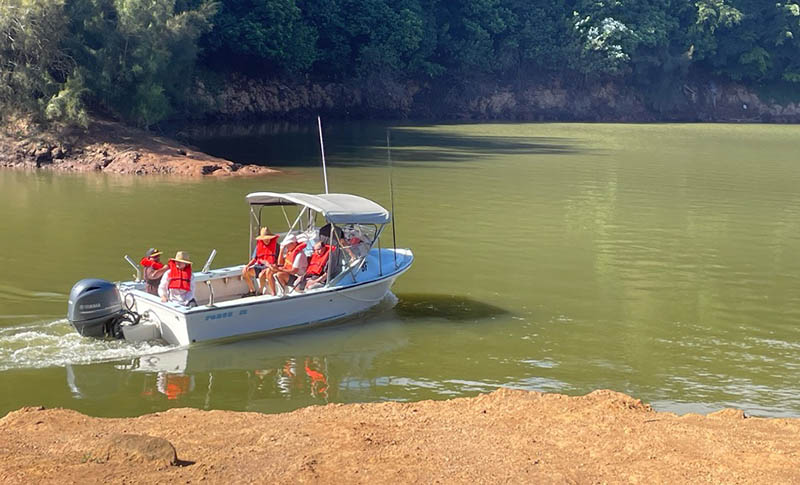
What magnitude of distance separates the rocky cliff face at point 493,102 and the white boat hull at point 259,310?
121 ft

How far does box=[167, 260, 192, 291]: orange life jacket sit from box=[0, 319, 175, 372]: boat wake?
841mm

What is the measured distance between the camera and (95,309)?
1326 centimetres

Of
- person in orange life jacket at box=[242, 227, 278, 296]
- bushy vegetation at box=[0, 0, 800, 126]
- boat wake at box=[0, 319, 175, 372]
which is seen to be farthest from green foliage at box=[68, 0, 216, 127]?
boat wake at box=[0, 319, 175, 372]

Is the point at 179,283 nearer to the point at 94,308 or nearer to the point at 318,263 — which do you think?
the point at 94,308

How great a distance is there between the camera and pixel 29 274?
17906 millimetres

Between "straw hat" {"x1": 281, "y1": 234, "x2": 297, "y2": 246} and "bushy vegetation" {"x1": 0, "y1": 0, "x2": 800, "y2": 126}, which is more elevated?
"bushy vegetation" {"x1": 0, "y1": 0, "x2": 800, "y2": 126}

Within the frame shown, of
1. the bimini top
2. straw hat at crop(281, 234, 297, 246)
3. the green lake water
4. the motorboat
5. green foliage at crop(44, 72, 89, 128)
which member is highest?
green foliage at crop(44, 72, 89, 128)

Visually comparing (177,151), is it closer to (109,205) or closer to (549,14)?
(109,205)

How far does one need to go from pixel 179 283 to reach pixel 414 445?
608cm

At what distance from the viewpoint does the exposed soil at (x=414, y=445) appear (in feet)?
26.5

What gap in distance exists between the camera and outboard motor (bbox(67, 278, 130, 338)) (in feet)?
43.5

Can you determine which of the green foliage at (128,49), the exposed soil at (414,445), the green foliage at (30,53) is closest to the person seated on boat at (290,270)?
the exposed soil at (414,445)

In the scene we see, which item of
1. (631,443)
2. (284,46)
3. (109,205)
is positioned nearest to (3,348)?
(631,443)

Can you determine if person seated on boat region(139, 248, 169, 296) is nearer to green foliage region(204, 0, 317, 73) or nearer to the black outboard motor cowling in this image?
the black outboard motor cowling
